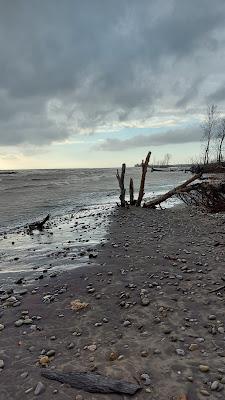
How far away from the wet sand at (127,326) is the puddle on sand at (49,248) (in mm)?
728

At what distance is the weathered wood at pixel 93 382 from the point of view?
14.9ft

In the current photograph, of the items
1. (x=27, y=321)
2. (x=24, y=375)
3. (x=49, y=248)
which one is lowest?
(x=24, y=375)

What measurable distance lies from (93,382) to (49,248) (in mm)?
8305

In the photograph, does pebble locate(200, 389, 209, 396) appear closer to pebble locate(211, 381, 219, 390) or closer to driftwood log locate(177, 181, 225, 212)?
pebble locate(211, 381, 219, 390)

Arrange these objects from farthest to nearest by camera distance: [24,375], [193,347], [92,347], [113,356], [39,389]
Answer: [92,347], [193,347], [113,356], [24,375], [39,389]

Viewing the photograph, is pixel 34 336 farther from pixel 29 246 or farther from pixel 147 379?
pixel 29 246

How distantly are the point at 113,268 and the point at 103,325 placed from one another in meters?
3.29

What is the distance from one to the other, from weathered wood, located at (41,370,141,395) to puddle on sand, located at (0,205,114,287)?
450 cm

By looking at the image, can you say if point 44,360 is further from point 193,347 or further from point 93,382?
point 193,347

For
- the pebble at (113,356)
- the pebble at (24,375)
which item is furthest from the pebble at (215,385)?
the pebble at (24,375)

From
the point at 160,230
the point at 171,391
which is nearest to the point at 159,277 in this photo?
the point at 171,391

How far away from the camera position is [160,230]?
1483 cm

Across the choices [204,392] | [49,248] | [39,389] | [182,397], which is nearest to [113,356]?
[39,389]

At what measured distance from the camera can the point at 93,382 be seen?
469cm
